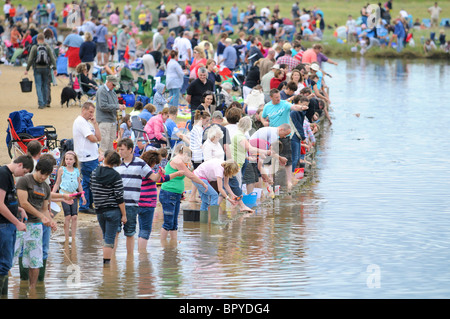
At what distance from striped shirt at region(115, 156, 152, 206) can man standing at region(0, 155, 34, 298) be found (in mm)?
1676

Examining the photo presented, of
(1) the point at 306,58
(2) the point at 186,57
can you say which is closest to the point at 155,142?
(1) the point at 306,58

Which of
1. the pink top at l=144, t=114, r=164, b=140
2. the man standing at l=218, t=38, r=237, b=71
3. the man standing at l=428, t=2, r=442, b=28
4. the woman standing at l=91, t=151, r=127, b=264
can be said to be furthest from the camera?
the man standing at l=428, t=2, r=442, b=28

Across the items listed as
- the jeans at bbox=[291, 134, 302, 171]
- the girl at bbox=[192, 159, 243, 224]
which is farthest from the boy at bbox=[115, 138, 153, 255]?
the jeans at bbox=[291, 134, 302, 171]

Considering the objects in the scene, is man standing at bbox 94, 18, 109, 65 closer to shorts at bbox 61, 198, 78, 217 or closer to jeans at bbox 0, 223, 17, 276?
shorts at bbox 61, 198, 78, 217

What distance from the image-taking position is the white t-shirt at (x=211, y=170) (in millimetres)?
12328

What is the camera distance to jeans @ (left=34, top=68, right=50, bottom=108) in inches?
804

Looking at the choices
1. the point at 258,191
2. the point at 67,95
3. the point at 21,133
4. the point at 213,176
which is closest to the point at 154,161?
the point at 213,176

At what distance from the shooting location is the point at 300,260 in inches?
412

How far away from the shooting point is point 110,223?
31.9 feet

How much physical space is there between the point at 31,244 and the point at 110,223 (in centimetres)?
112

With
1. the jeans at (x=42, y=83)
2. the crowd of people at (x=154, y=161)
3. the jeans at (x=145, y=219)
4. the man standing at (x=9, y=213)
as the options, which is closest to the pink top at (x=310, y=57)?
the crowd of people at (x=154, y=161)

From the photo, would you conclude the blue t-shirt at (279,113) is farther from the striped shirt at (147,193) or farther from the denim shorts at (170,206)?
the striped shirt at (147,193)

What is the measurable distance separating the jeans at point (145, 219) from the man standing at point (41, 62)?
10275 millimetres

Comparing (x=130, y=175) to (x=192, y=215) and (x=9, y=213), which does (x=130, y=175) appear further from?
(x=192, y=215)
